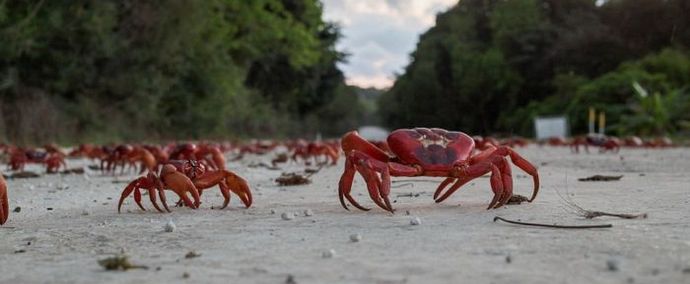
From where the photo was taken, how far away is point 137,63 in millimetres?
32938

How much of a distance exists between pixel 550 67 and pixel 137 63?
135 feet

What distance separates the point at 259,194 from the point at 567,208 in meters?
3.28

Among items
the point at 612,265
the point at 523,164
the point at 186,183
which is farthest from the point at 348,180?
the point at 612,265

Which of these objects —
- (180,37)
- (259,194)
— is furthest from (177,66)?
(259,194)

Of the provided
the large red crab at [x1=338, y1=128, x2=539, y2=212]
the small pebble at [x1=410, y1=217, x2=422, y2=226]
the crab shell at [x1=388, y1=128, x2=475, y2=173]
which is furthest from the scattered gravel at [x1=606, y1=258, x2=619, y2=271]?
the crab shell at [x1=388, y1=128, x2=475, y2=173]

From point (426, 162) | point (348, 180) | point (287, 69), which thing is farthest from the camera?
point (287, 69)

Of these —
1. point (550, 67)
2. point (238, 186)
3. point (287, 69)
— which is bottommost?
point (238, 186)

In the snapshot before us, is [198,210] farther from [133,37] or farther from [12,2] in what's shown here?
[133,37]

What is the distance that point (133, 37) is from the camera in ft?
106

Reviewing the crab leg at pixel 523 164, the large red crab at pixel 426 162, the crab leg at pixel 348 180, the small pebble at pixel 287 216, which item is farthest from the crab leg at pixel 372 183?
the crab leg at pixel 523 164

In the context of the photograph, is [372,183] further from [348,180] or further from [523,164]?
[523,164]

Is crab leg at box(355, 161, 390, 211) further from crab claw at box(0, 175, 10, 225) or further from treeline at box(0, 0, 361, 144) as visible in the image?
treeline at box(0, 0, 361, 144)

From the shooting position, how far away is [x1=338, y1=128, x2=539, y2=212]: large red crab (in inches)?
208

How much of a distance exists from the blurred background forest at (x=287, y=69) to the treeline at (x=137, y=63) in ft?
0.22
